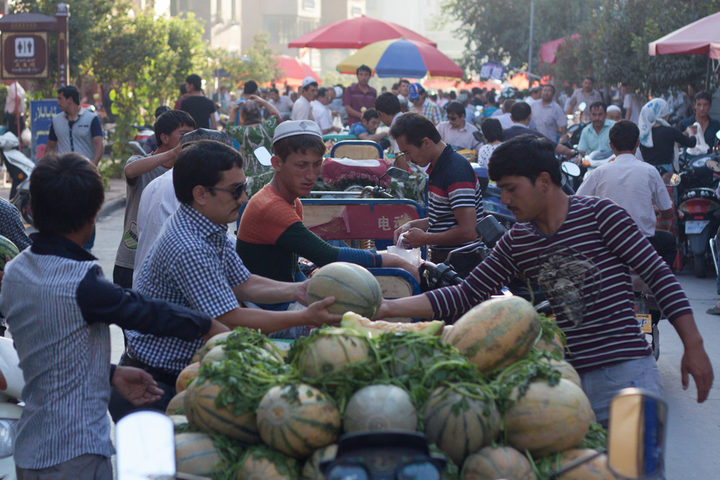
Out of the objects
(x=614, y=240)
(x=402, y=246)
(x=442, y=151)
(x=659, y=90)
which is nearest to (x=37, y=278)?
(x=614, y=240)

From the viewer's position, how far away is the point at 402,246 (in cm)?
624

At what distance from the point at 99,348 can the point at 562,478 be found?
157cm

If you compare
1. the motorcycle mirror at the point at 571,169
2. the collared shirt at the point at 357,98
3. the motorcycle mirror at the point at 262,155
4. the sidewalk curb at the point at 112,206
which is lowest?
the sidewalk curb at the point at 112,206

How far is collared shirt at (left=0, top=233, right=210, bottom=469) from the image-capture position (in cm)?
299

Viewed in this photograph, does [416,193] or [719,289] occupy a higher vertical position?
[416,193]

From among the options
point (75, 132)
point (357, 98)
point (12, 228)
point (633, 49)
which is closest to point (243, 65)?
point (633, 49)

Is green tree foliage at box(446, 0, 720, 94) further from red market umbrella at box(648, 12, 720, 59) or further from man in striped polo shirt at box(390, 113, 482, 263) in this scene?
man in striped polo shirt at box(390, 113, 482, 263)

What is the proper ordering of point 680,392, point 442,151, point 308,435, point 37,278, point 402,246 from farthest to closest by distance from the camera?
point 680,392, point 442,151, point 402,246, point 37,278, point 308,435

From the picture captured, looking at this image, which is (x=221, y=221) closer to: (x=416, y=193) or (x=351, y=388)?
(x=351, y=388)

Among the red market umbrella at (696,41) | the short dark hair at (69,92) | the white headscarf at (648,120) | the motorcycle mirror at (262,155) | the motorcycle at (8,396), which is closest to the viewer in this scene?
the motorcycle at (8,396)

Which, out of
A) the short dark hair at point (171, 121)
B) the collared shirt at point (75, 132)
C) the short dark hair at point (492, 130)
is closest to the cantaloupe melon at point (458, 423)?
the short dark hair at point (171, 121)

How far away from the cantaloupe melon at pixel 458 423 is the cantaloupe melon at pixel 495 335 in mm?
356

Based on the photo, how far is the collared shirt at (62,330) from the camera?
9.80ft

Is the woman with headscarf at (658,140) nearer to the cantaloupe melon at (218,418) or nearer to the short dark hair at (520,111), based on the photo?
the short dark hair at (520,111)
